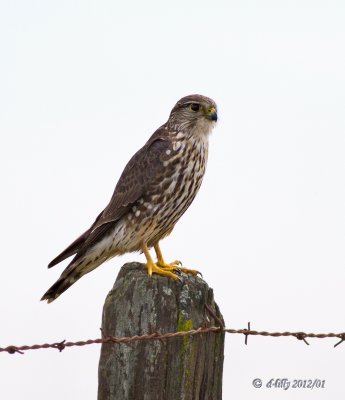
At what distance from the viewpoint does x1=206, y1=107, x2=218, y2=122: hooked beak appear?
6008mm

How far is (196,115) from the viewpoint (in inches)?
238

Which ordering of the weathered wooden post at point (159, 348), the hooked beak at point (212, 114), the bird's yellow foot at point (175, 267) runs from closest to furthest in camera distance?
the weathered wooden post at point (159, 348), the bird's yellow foot at point (175, 267), the hooked beak at point (212, 114)

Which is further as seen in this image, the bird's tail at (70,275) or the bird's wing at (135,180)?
the bird's wing at (135,180)

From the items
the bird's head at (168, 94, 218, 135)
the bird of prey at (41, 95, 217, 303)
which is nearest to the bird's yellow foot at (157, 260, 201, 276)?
the bird of prey at (41, 95, 217, 303)

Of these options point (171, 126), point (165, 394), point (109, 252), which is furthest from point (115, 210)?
point (165, 394)

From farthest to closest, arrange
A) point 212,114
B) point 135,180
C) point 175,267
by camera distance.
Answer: point 212,114 → point 135,180 → point 175,267

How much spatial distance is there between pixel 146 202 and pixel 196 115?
76 centimetres

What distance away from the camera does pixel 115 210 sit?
580cm

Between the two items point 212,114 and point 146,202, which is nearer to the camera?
point 146,202

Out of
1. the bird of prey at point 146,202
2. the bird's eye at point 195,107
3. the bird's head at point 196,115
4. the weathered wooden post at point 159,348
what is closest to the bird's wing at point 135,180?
the bird of prey at point 146,202

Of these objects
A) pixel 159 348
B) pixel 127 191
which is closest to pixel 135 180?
pixel 127 191

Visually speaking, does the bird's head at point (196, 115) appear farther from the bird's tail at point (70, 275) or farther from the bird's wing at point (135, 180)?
the bird's tail at point (70, 275)

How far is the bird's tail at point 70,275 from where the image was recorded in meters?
5.39

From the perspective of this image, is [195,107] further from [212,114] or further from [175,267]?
[175,267]
